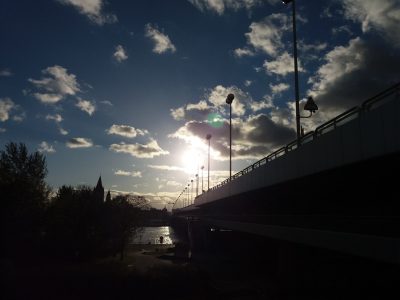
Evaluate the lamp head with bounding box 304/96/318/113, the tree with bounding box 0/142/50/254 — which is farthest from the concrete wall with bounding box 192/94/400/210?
the tree with bounding box 0/142/50/254

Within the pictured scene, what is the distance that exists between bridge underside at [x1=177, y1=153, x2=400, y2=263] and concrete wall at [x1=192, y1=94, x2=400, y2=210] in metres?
0.48

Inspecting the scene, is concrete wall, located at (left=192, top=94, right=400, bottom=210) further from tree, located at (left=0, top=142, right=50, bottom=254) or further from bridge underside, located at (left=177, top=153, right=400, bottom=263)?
tree, located at (left=0, top=142, right=50, bottom=254)

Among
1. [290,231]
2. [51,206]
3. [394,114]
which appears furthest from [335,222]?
[51,206]

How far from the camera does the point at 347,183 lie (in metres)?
18.8

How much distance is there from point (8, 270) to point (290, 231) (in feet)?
96.8

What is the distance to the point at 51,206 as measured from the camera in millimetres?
55219

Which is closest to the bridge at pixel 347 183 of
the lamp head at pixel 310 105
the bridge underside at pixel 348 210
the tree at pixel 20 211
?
the bridge underside at pixel 348 210

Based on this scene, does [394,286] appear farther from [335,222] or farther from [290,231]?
[335,222]

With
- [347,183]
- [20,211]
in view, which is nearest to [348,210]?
[347,183]

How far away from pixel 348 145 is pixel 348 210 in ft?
22.7

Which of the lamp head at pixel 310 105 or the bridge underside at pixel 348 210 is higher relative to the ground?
the lamp head at pixel 310 105

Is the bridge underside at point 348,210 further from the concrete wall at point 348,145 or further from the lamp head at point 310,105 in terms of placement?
the lamp head at point 310,105

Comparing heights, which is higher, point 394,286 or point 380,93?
point 380,93

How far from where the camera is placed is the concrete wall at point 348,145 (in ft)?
43.4
